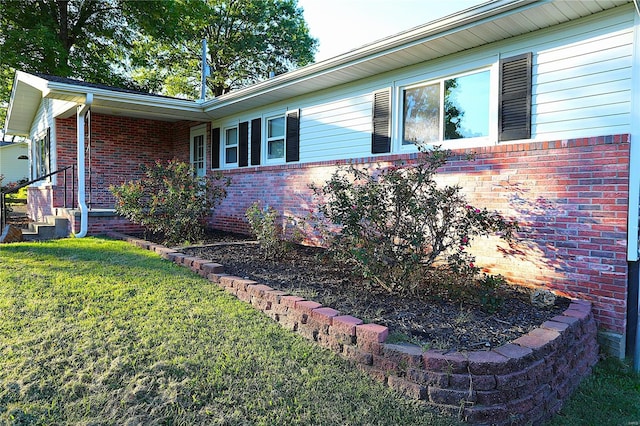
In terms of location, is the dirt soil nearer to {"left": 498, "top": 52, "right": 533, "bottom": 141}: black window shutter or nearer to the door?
{"left": 498, "top": 52, "right": 533, "bottom": 141}: black window shutter

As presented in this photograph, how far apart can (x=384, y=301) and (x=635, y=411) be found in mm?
2033

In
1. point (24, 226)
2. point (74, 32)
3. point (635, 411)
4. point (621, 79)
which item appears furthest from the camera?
point (74, 32)

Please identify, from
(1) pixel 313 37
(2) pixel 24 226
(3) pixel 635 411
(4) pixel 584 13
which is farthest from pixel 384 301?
(1) pixel 313 37

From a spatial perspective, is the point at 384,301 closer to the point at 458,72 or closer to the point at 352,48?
the point at 458,72

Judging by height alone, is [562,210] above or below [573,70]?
below

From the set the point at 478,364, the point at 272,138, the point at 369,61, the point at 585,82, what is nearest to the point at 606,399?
the point at 478,364

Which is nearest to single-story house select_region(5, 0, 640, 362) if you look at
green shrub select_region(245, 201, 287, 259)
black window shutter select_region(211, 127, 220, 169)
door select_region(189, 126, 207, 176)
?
green shrub select_region(245, 201, 287, 259)

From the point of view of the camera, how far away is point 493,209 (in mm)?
4879

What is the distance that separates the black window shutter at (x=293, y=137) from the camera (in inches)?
309

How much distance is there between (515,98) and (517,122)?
28 centimetres

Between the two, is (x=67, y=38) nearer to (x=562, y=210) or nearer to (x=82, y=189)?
(x=82, y=189)

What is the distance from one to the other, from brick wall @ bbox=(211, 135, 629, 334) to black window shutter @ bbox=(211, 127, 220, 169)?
643 cm

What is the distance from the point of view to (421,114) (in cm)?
584

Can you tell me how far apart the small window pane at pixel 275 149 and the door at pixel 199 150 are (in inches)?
109
